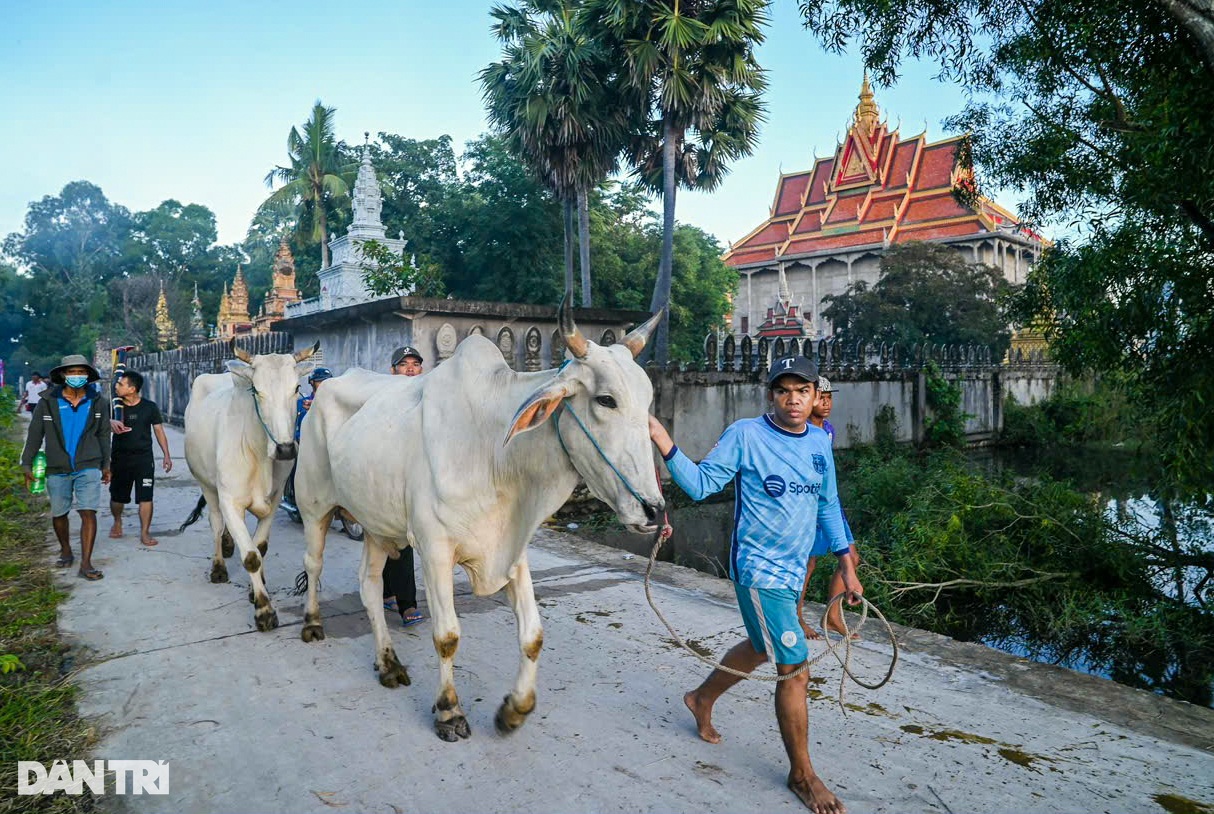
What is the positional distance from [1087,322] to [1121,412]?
9.94m

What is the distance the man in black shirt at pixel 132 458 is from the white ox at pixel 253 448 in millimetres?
1739

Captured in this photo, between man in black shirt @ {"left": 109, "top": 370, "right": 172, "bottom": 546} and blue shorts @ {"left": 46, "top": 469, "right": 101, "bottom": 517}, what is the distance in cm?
92

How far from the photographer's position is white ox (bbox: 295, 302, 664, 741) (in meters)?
2.58

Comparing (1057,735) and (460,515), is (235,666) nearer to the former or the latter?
(460,515)

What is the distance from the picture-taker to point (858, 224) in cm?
3741

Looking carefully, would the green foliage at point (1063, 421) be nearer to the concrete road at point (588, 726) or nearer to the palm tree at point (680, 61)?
the palm tree at point (680, 61)

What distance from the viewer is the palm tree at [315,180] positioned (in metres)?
31.3

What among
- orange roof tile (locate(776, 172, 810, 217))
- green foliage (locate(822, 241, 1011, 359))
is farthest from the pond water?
orange roof tile (locate(776, 172, 810, 217))

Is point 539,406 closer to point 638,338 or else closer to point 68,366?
point 638,338

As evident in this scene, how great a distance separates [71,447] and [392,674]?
12.1ft

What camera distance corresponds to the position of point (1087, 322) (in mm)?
5863

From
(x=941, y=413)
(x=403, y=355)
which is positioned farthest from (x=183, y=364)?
(x=941, y=413)

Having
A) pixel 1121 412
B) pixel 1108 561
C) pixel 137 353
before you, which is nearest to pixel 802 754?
pixel 1108 561

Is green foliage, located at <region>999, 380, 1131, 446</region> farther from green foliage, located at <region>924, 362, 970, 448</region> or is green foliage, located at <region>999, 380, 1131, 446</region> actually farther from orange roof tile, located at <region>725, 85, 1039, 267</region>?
orange roof tile, located at <region>725, 85, 1039, 267</region>
